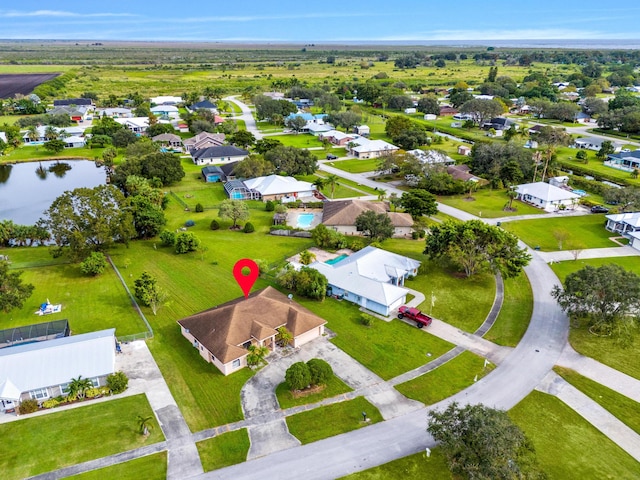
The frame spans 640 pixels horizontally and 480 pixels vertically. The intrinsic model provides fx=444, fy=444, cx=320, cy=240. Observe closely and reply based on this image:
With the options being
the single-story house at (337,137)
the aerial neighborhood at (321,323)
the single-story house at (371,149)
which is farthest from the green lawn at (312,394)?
the single-story house at (337,137)

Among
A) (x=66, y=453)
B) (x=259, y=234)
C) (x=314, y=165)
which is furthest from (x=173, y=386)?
(x=314, y=165)

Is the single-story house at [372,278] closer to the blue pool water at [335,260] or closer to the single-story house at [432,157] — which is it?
the blue pool water at [335,260]

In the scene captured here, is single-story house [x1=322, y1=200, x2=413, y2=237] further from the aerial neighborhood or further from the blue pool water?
the blue pool water

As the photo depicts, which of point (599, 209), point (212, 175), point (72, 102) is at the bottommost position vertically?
point (599, 209)

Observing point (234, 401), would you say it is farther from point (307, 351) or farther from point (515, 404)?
point (515, 404)

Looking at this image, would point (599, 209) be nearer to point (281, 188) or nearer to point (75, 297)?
point (281, 188)

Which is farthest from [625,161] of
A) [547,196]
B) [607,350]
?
[607,350]
